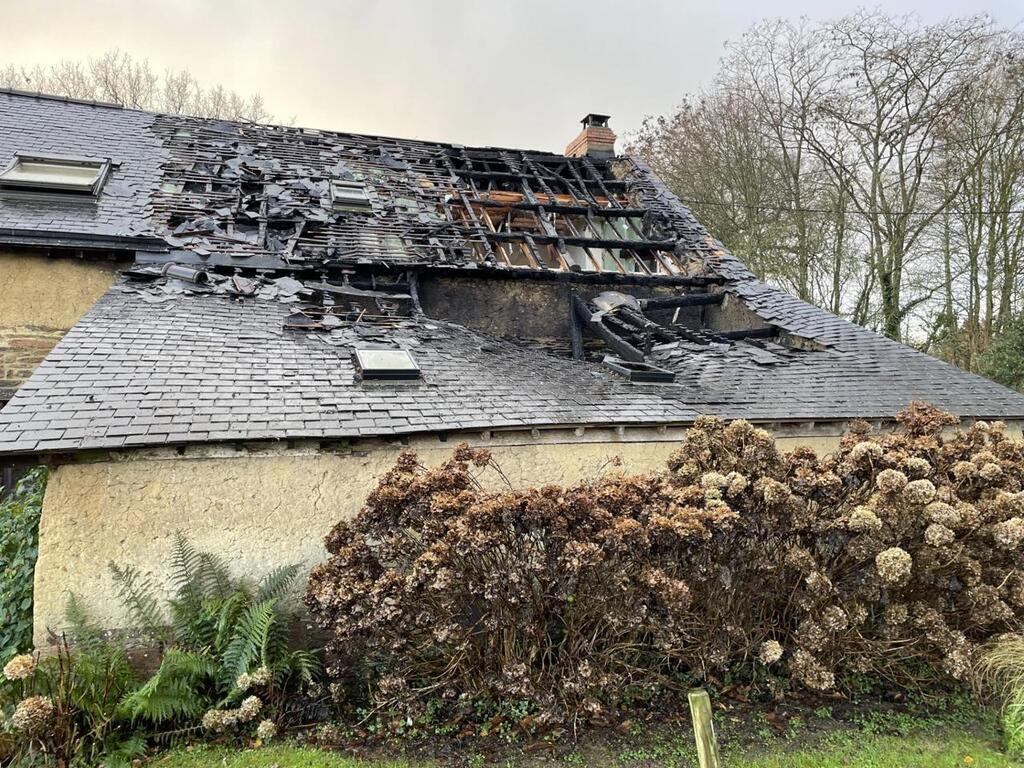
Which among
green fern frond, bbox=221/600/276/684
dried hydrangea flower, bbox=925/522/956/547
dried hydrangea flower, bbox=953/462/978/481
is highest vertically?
dried hydrangea flower, bbox=953/462/978/481

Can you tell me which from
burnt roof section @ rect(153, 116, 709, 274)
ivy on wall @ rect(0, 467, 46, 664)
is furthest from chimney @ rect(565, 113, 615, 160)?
ivy on wall @ rect(0, 467, 46, 664)

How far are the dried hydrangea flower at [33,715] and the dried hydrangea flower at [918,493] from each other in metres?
5.75

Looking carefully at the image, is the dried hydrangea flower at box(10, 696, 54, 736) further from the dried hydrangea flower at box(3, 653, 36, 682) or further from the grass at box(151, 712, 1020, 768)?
the grass at box(151, 712, 1020, 768)

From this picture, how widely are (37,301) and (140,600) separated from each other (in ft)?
16.7

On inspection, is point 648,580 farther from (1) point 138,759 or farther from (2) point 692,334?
(2) point 692,334

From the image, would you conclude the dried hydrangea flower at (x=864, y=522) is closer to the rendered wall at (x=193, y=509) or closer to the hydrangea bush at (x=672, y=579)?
the hydrangea bush at (x=672, y=579)

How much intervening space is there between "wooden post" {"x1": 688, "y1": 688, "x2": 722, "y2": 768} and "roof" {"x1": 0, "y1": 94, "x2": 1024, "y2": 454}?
8.83ft

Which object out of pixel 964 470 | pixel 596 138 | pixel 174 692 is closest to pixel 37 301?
pixel 174 692

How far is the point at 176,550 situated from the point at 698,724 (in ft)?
12.9

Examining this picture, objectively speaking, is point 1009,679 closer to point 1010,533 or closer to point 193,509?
point 1010,533

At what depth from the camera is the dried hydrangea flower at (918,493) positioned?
3.93 m

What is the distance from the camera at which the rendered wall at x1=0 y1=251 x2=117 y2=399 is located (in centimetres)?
693

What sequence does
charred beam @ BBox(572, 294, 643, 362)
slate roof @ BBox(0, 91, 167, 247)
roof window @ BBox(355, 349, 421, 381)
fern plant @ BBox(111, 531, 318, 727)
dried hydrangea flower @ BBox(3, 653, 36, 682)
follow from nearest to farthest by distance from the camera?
dried hydrangea flower @ BBox(3, 653, 36, 682) < fern plant @ BBox(111, 531, 318, 727) < roof window @ BBox(355, 349, 421, 381) < slate roof @ BBox(0, 91, 167, 247) < charred beam @ BBox(572, 294, 643, 362)

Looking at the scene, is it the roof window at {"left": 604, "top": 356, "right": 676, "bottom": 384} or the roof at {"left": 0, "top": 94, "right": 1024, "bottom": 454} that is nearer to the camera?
the roof at {"left": 0, "top": 94, "right": 1024, "bottom": 454}
